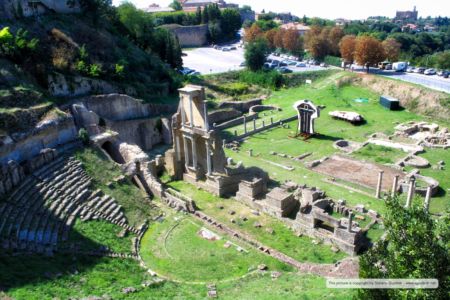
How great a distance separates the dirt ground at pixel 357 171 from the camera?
32188 mm

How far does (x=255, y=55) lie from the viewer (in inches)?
2594

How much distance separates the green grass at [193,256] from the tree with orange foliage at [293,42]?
64028 millimetres

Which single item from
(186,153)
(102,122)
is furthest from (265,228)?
(102,122)

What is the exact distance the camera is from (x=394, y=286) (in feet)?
37.1

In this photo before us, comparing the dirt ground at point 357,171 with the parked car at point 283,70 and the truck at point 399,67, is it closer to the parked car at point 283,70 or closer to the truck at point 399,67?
the parked car at point 283,70

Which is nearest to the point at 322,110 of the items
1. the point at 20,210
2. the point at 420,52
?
the point at 20,210

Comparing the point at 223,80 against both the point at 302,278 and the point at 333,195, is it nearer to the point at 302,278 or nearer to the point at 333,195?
the point at 333,195

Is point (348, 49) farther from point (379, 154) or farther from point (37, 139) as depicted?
point (37, 139)

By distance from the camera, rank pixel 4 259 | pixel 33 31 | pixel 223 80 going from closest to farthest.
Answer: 1. pixel 4 259
2. pixel 33 31
3. pixel 223 80

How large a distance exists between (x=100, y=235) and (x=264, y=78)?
45048mm

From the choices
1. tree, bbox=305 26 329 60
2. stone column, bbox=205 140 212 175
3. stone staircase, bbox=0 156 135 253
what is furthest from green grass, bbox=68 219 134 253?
tree, bbox=305 26 329 60

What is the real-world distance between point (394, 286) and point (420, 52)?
340ft

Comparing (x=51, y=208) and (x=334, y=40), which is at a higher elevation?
(x=334, y=40)

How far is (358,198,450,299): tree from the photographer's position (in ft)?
35.6
